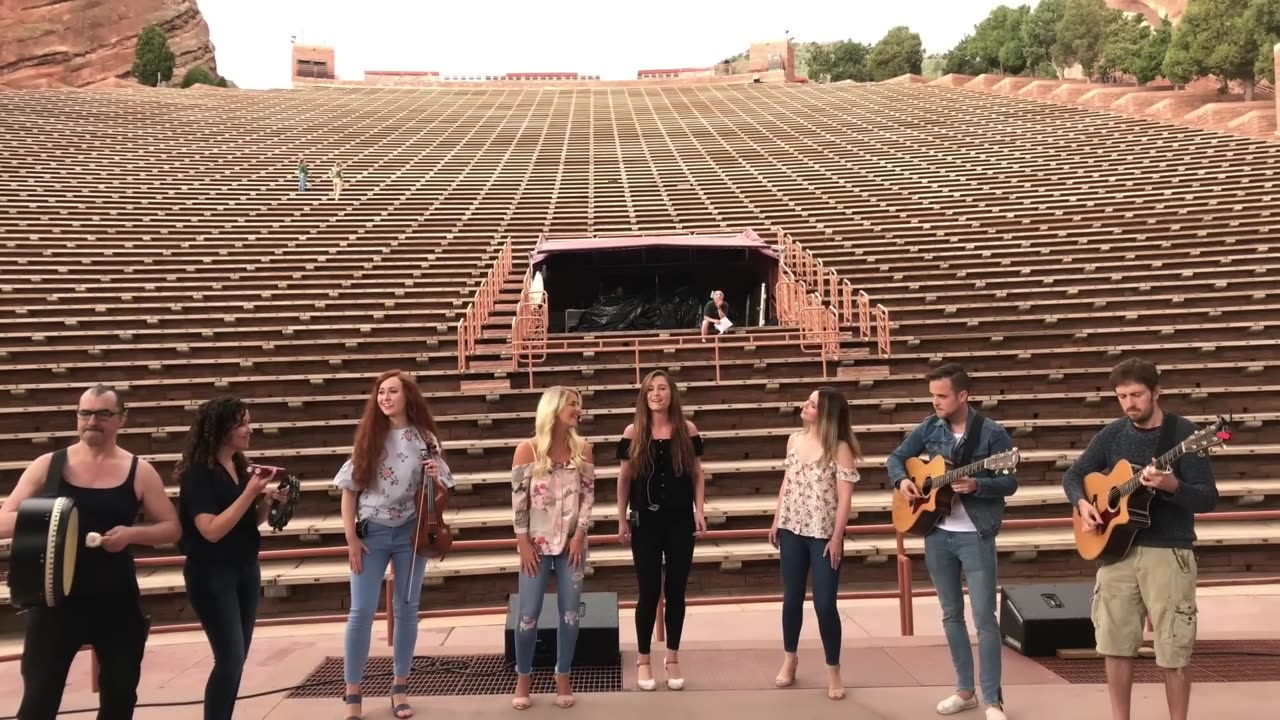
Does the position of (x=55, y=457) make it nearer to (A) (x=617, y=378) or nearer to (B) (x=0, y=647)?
(B) (x=0, y=647)

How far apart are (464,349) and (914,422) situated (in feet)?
17.6

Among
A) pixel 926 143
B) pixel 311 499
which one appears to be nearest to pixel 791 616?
pixel 311 499

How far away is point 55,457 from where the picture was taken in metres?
3.26

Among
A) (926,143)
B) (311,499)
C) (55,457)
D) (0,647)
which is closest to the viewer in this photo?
(55,457)

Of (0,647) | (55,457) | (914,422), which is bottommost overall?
(0,647)

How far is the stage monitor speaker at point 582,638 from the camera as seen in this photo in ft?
15.9

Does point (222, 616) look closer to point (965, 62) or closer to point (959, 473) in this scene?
point (959, 473)

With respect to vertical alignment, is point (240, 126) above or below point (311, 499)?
above

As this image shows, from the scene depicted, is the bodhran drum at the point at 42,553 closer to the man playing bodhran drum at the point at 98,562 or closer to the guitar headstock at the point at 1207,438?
the man playing bodhran drum at the point at 98,562

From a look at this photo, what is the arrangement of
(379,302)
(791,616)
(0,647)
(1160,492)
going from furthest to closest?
(379,302), (0,647), (791,616), (1160,492)

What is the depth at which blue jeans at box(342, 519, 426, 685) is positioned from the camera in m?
4.09

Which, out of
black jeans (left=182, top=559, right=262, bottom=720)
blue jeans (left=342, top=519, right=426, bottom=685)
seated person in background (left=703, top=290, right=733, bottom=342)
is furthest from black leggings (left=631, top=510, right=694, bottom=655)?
seated person in background (left=703, top=290, right=733, bottom=342)

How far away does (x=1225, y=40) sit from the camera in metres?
34.0

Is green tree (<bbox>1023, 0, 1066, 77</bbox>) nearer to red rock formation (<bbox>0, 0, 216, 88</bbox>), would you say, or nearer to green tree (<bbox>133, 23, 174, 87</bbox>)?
green tree (<bbox>133, 23, 174, 87</bbox>)
